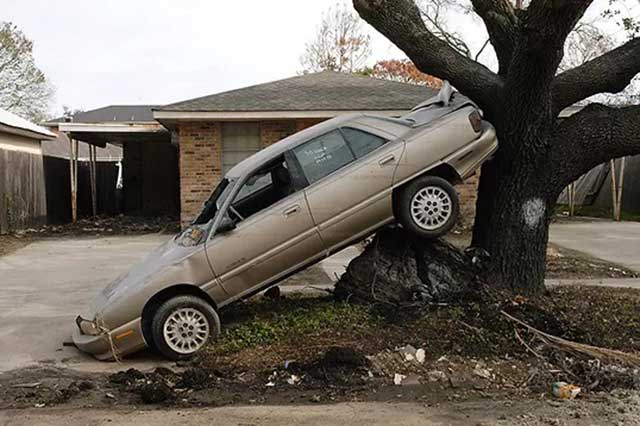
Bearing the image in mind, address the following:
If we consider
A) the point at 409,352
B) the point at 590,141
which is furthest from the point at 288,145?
the point at 590,141

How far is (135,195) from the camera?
25.0m

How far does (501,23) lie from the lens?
7793 millimetres

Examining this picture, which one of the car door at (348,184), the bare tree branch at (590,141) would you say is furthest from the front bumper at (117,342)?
the bare tree branch at (590,141)

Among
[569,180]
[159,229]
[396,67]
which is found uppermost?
[396,67]

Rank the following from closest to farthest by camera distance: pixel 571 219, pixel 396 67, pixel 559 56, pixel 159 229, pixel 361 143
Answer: pixel 559 56 → pixel 361 143 → pixel 159 229 → pixel 571 219 → pixel 396 67

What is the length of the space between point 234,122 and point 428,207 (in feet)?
35.2

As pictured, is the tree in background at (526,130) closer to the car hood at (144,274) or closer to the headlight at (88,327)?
the car hood at (144,274)

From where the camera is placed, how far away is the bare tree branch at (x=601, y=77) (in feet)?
23.8

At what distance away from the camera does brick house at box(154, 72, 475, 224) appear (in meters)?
16.1

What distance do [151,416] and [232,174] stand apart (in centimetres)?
314

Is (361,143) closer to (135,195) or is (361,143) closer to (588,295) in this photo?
Result: (588,295)

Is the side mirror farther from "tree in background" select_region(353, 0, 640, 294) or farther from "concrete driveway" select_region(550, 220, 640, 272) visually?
"concrete driveway" select_region(550, 220, 640, 272)

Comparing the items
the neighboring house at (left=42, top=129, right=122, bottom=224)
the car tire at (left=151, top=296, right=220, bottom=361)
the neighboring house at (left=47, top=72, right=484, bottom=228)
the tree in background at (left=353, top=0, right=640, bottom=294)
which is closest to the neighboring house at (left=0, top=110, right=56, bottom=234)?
the neighboring house at (left=42, top=129, right=122, bottom=224)

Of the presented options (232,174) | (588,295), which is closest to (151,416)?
(232,174)
